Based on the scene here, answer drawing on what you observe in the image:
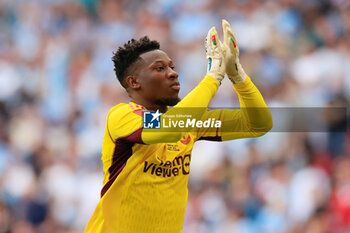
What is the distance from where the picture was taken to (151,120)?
4.17 m

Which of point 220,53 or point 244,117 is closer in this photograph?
point 220,53

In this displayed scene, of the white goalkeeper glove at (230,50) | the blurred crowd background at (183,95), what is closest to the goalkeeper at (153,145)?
the white goalkeeper glove at (230,50)

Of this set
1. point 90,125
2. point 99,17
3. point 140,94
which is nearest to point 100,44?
point 99,17

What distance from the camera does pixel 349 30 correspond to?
8.70 m

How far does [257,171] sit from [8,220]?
3.87m

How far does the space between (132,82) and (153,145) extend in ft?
1.83

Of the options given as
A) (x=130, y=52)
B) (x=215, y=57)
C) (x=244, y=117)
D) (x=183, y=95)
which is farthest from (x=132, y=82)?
(x=183, y=95)

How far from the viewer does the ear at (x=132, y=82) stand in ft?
15.2

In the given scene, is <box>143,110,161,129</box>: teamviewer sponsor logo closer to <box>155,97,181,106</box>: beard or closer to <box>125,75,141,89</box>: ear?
<box>155,97,181,106</box>: beard

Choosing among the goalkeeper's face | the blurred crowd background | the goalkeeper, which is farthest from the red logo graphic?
the blurred crowd background

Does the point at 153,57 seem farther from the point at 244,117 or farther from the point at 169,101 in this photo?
the point at 244,117

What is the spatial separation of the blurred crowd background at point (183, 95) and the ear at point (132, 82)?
374 centimetres

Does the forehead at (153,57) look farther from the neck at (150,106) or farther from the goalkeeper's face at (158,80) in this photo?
the neck at (150,106)

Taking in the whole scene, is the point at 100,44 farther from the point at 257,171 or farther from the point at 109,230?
the point at 109,230
